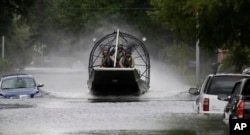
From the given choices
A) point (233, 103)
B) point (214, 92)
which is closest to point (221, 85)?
point (214, 92)

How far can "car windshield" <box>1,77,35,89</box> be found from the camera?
44.1m

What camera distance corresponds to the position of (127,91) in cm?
4794

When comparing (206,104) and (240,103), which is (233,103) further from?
(206,104)

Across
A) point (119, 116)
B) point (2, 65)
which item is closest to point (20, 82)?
point (119, 116)

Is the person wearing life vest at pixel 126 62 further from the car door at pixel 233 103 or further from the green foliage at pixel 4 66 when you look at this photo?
the green foliage at pixel 4 66

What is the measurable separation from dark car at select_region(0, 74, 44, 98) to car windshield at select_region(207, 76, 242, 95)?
17.5 m

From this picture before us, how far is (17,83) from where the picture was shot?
44125mm

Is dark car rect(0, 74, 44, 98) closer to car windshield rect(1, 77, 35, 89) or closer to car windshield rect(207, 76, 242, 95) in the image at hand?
car windshield rect(1, 77, 35, 89)

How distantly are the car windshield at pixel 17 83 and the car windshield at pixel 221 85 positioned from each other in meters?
18.2

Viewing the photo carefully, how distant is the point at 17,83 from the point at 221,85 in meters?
18.9

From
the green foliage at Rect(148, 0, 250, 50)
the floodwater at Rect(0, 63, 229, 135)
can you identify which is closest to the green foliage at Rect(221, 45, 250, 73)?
the floodwater at Rect(0, 63, 229, 135)

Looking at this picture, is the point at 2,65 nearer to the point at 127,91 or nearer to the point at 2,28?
the point at 2,28

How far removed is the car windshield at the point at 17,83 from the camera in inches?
1735

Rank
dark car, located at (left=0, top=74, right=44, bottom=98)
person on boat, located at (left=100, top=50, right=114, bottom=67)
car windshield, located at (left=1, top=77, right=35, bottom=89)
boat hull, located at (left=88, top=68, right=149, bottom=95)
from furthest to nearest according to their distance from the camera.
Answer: person on boat, located at (left=100, top=50, right=114, bottom=67) → boat hull, located at (left=88, top=68, right=149, bottom=95) → car windshield, located at (left=1, top=77, right=35, bottom=89) → dark car, located at (left=0, top=74, right=44, bottom=98)
